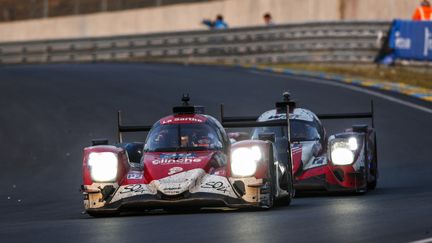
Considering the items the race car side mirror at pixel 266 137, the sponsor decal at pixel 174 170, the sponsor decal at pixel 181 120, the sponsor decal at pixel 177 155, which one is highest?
the sponsor decal at pixel 181 120

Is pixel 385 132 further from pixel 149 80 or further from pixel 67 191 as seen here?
pixel 149 80

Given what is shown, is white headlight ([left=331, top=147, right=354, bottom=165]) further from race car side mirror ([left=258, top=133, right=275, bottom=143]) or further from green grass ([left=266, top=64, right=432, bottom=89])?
green grass ([left=266, top=64, right=432, bottom=89])

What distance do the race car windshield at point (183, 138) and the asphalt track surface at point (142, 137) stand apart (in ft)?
2.88

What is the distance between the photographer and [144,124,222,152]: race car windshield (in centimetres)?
1377

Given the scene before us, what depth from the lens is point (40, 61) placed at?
40.3m

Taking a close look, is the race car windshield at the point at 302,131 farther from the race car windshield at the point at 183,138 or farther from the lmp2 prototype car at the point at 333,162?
the race car windshield at the point at 183,138

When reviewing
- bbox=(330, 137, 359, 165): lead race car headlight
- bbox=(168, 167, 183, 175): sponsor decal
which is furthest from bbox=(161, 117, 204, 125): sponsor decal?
bbox=(330, 137, 359, 165): lead race car headlight

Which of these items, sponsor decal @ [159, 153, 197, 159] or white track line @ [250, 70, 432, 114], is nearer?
sponsor decal @ [159, 153, 197, 159]

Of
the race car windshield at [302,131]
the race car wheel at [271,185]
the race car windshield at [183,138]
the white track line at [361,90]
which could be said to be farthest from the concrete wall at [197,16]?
the race car wheel at [271,185]

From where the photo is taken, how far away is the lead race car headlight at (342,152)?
15875mm

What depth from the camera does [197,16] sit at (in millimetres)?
41688

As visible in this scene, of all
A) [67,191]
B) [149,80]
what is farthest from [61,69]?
[67,191]

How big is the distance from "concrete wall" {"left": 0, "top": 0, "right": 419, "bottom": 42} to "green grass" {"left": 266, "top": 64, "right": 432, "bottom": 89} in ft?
11.1

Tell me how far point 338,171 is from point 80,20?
29840 mm
